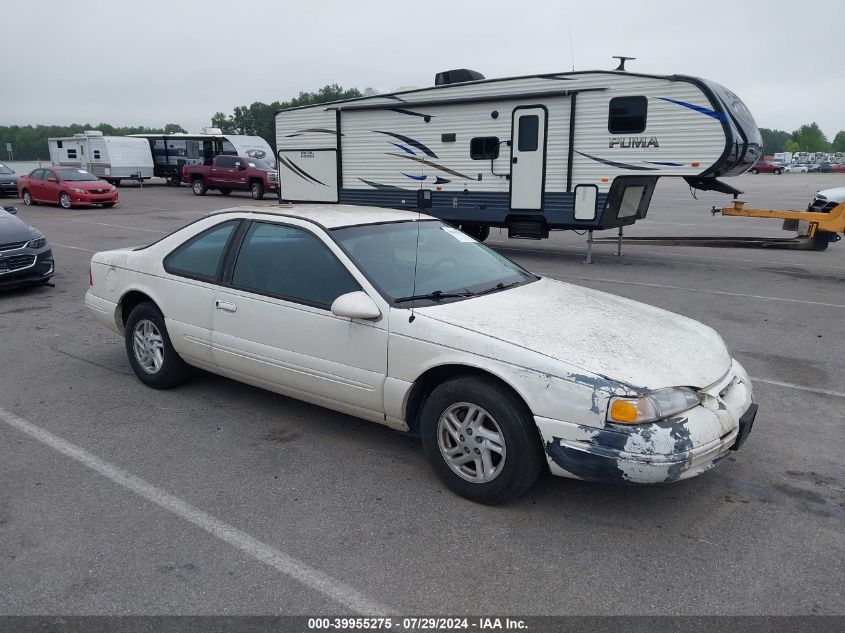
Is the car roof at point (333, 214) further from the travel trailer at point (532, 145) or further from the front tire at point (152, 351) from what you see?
the travel trailer at point (532, 145)

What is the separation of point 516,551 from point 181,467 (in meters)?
2.07

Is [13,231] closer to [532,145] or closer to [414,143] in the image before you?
[414,143]

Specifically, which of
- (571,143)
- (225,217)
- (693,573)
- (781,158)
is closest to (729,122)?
(571,143)

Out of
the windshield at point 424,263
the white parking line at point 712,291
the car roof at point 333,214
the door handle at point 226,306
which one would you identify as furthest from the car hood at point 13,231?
the white parking line at point 712,291

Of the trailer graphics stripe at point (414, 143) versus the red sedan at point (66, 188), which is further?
the red sedan at point (66, 188)

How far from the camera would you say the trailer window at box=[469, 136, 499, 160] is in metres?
12.7

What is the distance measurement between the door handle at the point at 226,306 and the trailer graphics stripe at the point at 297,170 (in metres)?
11.2

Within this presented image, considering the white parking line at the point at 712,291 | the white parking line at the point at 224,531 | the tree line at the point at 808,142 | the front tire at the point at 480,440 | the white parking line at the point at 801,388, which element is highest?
the tree line at the point at 808,142

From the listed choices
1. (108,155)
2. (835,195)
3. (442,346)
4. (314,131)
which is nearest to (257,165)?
(108,155)

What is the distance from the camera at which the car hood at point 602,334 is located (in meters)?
3.40

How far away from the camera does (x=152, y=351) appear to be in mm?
5375

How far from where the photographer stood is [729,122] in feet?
34.6

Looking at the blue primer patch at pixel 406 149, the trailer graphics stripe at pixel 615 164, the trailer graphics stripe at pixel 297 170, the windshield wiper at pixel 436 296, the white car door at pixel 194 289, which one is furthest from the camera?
the trailer graphics stripe at pixel 297 170

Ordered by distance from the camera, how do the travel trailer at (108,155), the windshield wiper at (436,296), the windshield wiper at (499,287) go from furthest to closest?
1. the travel trailer at (108,155)
2. the windshield wiper at (499,287)
3. the windshield wiper at (436,296)
